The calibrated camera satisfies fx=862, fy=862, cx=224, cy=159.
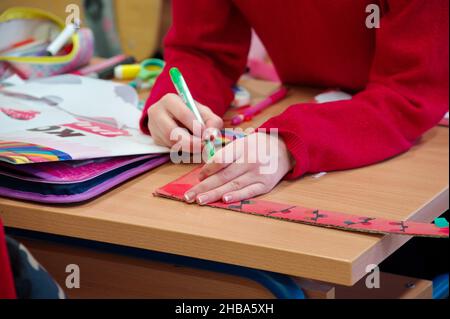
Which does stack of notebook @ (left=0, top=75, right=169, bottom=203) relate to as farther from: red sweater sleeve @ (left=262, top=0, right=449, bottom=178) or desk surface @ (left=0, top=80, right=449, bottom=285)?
red sweater sleeve @ (left=262, top=0, right=449, bottom=178)

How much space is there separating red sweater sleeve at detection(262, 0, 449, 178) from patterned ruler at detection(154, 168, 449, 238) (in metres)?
0.11

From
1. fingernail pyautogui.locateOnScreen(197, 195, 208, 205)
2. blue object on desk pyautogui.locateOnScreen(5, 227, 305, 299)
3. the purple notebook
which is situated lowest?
blue object on desk pyautogui.locateOnScreen(5, 227, 305, 299)

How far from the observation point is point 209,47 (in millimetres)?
1161

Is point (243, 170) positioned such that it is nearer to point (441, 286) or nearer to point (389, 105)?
point (389, 105)

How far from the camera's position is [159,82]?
1.07m

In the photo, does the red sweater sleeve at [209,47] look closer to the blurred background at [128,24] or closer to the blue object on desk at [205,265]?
the blue object on desk at [205,265]

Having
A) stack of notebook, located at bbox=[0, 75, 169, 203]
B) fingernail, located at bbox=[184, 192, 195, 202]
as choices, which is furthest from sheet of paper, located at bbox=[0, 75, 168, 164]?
fingernail, located at bbox=[184, 192, 195, 202]

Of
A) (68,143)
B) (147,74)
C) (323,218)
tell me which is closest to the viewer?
(323,218)

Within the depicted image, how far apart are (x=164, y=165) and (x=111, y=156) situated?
0.07 metres

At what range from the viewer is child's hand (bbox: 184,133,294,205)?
33.8 inches

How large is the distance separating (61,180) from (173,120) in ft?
0.56

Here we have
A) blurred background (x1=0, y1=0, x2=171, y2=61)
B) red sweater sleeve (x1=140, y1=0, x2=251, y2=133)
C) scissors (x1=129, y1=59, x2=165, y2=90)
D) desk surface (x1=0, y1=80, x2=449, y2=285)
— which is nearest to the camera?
desk surface (x1=0, y1=80, x2=449, y2=285)

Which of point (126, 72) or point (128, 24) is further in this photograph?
point (128, 24)

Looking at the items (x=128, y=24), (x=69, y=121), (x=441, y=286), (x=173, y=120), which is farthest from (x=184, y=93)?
(x=128, y=24)
